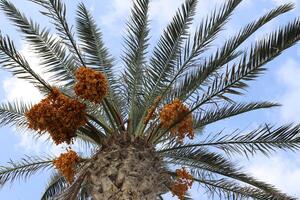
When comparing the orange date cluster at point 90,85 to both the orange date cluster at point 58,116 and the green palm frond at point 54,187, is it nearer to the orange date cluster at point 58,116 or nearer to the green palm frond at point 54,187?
the orange date cluster at point 58,116

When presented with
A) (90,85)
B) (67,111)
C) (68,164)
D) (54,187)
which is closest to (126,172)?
(68,164)

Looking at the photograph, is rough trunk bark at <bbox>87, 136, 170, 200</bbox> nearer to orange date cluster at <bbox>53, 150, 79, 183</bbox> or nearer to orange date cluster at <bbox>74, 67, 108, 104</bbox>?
orange date cluster at <bbox>53, 150, 79, 183</bbox>

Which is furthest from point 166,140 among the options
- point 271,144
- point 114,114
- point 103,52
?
point 103,52

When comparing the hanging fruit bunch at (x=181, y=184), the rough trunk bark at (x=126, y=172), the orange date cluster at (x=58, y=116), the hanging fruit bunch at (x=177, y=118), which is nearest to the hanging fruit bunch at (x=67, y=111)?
the orange date cluster at (x=58, y=116)

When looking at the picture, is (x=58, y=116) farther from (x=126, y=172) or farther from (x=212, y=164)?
(x=212, y=164)

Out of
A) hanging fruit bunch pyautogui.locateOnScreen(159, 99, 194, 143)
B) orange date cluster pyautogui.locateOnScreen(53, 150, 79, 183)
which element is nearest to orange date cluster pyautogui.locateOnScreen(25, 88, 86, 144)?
orange date cluster pyautogui.locateOnScreen(53, 150, 79, 183)

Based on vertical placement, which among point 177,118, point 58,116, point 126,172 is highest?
point 177,118

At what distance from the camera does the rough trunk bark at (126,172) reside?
9.81 meters

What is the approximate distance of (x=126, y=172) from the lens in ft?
32.8

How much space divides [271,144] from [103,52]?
13.9 feet

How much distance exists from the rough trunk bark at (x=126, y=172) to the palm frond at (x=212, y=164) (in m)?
1.31

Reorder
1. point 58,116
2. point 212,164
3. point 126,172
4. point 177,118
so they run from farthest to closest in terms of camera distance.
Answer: point 212,164
point 177,118
point 58,116
point 126,172

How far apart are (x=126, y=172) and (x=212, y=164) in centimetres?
264

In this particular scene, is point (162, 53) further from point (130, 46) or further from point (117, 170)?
point (117, 170)
